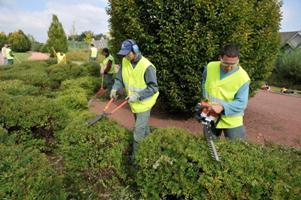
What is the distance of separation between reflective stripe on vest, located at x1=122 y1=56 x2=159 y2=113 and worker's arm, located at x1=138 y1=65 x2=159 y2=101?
0.16ft

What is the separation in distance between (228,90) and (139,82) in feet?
4.28

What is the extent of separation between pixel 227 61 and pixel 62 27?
125 ft

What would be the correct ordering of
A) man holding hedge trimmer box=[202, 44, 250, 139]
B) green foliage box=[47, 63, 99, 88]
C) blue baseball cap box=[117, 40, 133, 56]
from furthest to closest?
green foliage box=[47, 63, 99, 88]
blue baseball cap box=[117, 40, 133, 56]
man holding hedge trimmer box=[202, 44, 250, 139]

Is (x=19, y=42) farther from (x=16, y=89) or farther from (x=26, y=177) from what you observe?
(x=26, y=177)

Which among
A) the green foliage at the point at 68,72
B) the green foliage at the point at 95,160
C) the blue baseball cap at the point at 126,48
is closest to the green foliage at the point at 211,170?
the green foliage at the point at 95,160

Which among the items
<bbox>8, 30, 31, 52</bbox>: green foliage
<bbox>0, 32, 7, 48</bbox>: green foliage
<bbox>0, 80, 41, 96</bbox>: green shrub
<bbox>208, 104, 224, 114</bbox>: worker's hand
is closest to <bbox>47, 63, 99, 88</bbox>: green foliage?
<bbox>0, 80, 41, 96</bbox>: green shrub

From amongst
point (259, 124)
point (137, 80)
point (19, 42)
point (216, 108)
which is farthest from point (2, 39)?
point (216, 108)

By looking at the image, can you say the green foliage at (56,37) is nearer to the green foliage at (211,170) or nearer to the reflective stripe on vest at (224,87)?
the reflective stripe on vest at (224,87)

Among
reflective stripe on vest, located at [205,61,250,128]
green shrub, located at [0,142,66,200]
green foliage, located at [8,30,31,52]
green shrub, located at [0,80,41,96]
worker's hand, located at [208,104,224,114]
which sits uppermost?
reflective stripe on vest, located at [205,61,250,128]

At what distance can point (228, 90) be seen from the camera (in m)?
4.14

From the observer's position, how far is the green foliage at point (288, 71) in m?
22.5

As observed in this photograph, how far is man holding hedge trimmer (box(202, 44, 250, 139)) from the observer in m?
3.94

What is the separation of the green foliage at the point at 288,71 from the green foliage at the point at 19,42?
39.0 metres

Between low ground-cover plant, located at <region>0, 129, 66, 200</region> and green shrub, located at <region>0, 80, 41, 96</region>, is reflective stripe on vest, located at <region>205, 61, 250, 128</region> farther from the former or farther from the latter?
green shrub, located at <region>0, 80, 41, 96</region>
